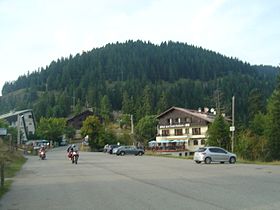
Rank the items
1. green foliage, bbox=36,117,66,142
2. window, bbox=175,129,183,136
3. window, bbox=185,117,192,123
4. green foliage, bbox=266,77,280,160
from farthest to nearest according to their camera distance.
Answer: green foliage, bbox=36,117,66,142 < window, bbox=175,129,183,136 < window, bbox=185,117,192,123 < green foliage, bbox=266,77,280,160

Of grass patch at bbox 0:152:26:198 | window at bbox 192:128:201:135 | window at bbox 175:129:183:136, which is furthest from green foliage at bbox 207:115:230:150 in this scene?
window at bbox 175:129:183:136

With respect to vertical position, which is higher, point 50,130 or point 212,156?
point 50,130

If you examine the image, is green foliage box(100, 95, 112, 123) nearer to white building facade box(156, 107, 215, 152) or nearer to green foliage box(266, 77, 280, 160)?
white building facade box(156, 107, 215, 152)

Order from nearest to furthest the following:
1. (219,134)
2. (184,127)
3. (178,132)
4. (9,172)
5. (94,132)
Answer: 1. (9,172)
2. (219,134)
3. (94,132)
4. (184,127)
5. (178,132)

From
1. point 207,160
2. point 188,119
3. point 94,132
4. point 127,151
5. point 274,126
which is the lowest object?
point 207,160

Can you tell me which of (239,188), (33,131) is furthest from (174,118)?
(239,188)

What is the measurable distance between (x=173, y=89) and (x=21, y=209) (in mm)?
179405

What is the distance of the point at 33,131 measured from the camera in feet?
459

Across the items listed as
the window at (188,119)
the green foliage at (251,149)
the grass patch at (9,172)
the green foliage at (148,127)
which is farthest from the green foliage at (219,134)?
the green foliage at (148,127)

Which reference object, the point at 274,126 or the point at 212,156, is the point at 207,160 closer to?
the point at 212,156

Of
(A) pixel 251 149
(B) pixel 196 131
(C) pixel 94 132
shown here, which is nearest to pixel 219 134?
(A) pixel 251 149

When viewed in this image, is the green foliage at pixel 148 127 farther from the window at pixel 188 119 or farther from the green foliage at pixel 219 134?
the green foliage at pixel 219 134

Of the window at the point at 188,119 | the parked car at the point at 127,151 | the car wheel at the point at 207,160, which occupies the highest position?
the window at the point at 188,119

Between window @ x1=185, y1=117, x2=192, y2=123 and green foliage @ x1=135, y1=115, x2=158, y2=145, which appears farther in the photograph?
green foliage @ x1=135, y1=115, x2=158, y2=145
